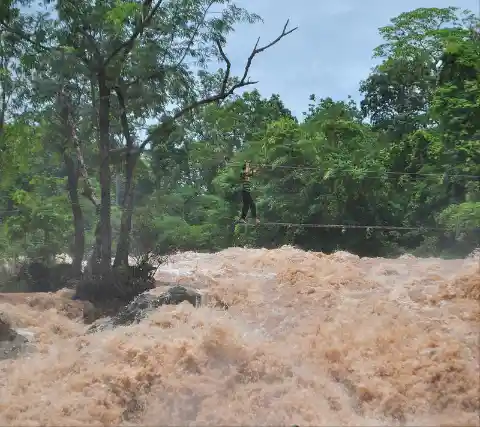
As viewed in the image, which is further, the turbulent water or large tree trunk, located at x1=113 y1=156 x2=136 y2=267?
large tree trunk, located at x1=113 y1=156 x2=136 y2=267

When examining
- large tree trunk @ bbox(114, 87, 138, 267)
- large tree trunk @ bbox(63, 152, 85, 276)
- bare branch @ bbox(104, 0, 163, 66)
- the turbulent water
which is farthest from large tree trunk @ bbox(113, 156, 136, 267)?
large tree trunk @ bbox(63, 152, 85, 276)

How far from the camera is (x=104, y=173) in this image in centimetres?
1538

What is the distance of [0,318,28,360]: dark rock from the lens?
1099 centimetres

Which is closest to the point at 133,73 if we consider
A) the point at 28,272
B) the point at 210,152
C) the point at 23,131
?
the point at 23,131

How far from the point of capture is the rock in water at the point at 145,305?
38.7 feet

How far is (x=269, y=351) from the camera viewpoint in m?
9.35

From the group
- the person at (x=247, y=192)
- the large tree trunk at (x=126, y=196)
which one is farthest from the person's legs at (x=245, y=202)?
the large tree trunk at (x=126, y=196)

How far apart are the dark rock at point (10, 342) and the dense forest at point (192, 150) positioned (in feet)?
10.6

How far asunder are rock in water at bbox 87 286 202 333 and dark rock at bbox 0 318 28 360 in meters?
1.21

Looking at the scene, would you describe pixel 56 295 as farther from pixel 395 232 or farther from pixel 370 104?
pixel 370 104

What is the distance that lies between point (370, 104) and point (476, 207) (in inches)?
493

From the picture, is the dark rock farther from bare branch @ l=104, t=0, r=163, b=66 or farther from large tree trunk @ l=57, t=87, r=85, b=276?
large tree trunk @ l=57, t=87, r=85, b=276

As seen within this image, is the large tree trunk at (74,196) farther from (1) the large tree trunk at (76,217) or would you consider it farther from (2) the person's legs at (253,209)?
(2) the person's legs at (253,209)

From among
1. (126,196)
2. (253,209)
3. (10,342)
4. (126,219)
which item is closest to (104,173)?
(126,196)
